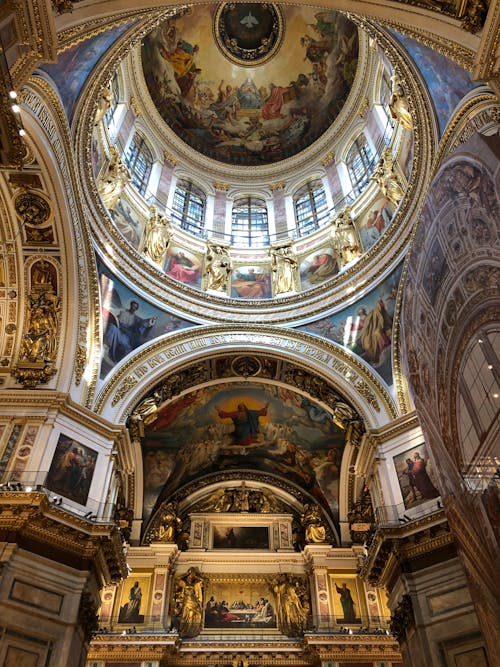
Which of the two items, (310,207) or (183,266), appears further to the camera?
(310,207)

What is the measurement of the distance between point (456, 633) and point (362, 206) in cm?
1364

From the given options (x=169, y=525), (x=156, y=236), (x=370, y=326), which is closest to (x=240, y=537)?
(x=169, y=525)

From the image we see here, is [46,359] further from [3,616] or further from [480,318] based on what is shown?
[480,318]

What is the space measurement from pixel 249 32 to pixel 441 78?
613 inches

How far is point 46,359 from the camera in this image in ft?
47.2

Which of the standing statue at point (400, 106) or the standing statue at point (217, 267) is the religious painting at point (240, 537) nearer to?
the standing statue at point (217, 267)

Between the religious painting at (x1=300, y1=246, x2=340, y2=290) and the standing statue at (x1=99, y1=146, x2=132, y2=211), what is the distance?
279 inches

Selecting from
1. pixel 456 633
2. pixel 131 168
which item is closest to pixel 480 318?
pixel 456 633

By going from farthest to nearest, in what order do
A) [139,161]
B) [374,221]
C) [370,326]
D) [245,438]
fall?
[139,161] → [245,438] → [374,221] → [370,326]

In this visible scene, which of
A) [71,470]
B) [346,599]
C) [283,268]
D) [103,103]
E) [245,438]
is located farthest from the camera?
[245,438]

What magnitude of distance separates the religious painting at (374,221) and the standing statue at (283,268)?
2803 mm

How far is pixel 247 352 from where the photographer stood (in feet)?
58.6

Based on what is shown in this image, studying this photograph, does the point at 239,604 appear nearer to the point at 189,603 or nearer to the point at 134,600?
the point at 189,603

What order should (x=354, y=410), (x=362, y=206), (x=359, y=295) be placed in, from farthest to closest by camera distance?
(x=362, y=206), (x=359, y=295), (x=354, y=410)
